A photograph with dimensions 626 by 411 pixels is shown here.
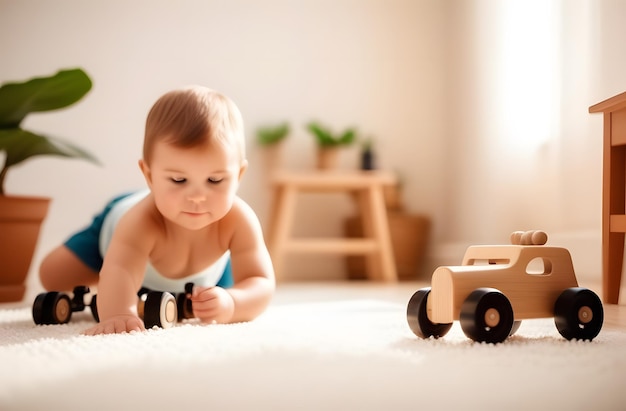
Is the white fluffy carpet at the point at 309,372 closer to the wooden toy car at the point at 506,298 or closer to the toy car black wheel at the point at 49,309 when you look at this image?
the wooden toy car at the point at 506,298

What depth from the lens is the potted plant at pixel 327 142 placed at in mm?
2809

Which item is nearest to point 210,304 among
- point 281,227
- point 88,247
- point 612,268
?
point 88,247

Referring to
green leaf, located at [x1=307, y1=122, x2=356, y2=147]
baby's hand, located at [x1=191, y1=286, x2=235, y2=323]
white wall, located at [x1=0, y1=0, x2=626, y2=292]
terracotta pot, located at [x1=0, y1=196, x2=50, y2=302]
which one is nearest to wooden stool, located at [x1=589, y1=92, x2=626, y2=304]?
white wall, located at [x1=0, y1=0, x2=626, y2=292]

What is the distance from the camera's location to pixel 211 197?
1.04m

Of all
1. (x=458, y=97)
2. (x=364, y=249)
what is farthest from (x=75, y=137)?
(x=458, y=97)

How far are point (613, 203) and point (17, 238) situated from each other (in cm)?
135

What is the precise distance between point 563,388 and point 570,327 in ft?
0.94

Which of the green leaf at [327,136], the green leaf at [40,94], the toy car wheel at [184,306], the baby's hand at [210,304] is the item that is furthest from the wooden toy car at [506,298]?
the green leaf at [327,136]

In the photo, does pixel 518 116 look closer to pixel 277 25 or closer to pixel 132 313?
pixel 277 25

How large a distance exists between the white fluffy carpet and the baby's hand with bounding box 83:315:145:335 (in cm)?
7

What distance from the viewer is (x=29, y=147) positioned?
5.67ft

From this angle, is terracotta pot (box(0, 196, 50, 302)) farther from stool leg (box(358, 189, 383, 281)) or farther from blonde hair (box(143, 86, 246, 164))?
stool leg (box(358, 189, 383, 281))

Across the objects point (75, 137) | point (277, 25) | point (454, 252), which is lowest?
point (454, 252)

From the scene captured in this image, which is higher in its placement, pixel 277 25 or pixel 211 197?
pixel 277 25
